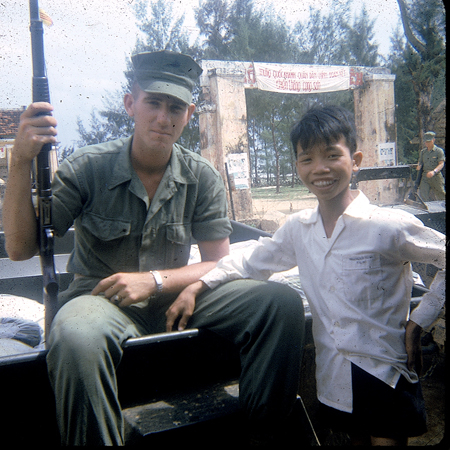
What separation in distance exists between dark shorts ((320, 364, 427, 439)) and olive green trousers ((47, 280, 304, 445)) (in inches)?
8.8

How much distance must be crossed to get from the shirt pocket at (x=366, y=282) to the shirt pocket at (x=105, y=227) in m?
0.92

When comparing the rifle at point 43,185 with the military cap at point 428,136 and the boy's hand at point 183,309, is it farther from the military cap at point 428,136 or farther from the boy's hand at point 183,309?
the military cap at point 428,136

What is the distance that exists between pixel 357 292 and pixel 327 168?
17.3 inches

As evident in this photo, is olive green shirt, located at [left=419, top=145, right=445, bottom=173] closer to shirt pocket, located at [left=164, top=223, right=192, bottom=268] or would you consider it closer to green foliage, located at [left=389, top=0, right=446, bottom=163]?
green foliage, located at [left=389, top=0, right=446, bottom=163]

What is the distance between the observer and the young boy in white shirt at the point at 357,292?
4.29ft

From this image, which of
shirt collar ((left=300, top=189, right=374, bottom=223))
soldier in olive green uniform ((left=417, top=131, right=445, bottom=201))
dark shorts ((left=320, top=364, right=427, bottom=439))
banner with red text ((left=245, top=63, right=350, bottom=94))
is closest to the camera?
dark shorts ((left=320, top=364, right=427, bottom=439))

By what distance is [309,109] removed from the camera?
5.36 ft

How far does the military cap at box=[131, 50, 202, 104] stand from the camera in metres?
1.73

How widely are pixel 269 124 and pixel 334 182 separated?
66.7 ft

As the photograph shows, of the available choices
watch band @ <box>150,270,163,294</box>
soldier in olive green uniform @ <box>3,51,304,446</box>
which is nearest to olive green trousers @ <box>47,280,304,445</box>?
soldier in olive green uniform @ <box>3,51,304,446</box>

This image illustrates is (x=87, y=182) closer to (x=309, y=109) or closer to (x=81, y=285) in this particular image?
(x=81, y=285)

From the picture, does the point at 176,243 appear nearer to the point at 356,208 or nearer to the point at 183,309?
the point at 183,309

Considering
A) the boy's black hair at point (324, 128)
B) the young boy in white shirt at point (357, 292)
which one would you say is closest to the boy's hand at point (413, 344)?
the young boy in white shirt at point (357, 292)

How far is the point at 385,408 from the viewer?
131 centimetres
